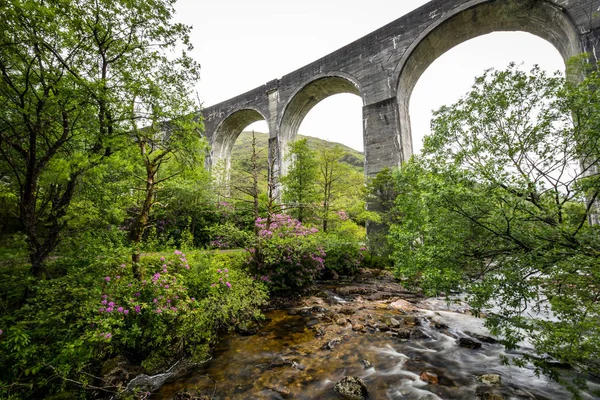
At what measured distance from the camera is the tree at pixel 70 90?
8.14 feet

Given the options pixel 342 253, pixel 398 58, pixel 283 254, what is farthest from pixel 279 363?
pixel 398 58

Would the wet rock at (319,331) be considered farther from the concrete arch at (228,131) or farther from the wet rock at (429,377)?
the concrete arch at (228,131)

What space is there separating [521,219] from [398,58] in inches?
397

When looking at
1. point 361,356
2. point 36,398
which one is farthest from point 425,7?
point 36,398

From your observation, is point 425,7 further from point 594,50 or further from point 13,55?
point 13,55

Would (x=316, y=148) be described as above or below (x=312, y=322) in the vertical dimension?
above

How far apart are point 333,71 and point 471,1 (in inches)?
230

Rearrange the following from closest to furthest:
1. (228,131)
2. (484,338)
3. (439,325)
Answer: (484,338)
(439,325)
(228,131)

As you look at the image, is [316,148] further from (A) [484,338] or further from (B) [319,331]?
(A) [484,338]

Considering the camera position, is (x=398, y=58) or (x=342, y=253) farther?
(x=398, y=58)

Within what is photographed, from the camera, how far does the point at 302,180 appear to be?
33.2 feet

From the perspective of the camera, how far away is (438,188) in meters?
3.54

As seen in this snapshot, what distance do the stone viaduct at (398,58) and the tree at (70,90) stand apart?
5.44 metres

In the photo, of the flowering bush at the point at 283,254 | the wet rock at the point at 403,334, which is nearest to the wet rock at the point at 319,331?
the wet rock at the point at 403,334
